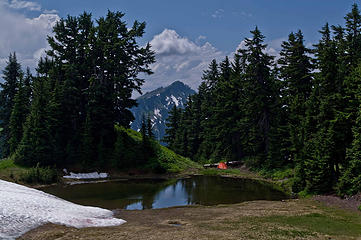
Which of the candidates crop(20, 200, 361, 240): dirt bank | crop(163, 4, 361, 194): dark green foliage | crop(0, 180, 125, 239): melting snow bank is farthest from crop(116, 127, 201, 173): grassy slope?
crop(0, 180, 125, 239): melting snow bank

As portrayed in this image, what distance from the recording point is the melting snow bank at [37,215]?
18.2 meters

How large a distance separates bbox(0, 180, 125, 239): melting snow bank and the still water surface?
535cm

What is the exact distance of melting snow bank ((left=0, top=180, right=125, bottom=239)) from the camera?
18.2m

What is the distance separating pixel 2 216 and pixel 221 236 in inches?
515

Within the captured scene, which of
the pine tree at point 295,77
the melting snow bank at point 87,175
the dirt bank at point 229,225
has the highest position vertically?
the pine tree at point 295,77

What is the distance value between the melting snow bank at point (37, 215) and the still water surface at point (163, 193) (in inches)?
211

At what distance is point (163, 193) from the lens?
3616cm

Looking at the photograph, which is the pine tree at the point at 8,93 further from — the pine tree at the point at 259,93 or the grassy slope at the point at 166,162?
the pine tree at the point at 259,93

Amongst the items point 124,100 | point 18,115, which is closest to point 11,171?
point 18,115

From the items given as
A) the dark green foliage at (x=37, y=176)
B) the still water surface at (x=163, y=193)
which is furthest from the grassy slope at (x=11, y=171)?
the still water surface at (x=163, y=193)

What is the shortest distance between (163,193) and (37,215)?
17679mm

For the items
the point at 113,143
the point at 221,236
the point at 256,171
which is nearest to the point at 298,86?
the point at 256,171

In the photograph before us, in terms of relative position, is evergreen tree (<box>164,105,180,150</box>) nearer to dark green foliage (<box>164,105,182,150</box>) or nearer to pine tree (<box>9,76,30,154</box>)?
dark green foliage (<box>164,105,182,150</box>)

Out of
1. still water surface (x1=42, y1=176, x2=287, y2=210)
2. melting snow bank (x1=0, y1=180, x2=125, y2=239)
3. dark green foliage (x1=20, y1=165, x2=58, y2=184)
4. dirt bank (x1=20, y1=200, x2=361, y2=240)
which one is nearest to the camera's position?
dirt bank (x1=20, y1=200, x2=361, y2=240)
